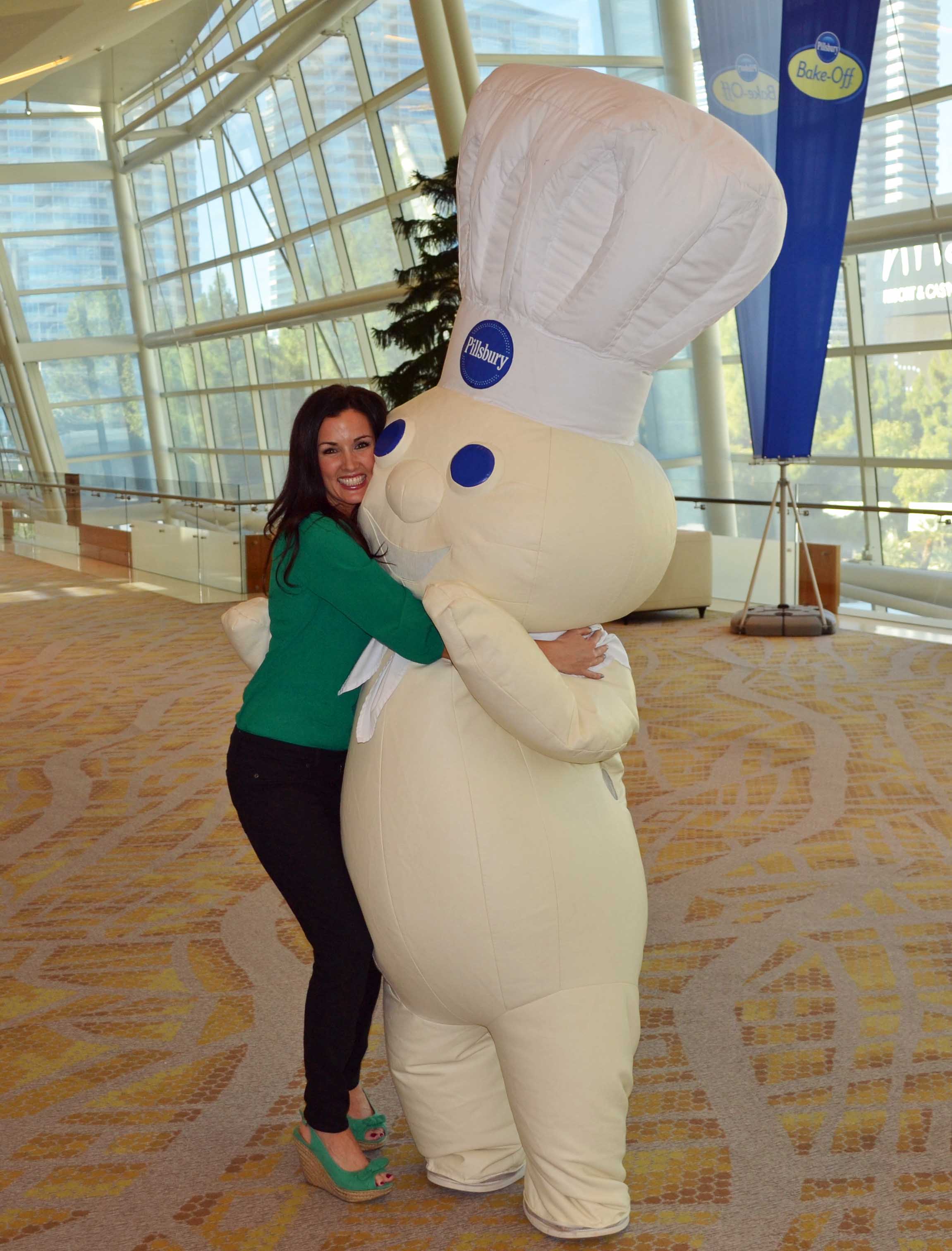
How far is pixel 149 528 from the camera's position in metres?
11.9

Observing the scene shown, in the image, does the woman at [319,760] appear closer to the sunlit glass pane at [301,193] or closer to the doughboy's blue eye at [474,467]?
the doughboy's blue eye at [474,467]

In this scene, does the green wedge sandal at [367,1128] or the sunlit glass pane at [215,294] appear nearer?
the green wedge sandal at [367,1128]

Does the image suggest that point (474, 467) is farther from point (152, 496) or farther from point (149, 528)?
point (152, 496)

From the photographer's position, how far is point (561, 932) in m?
2.18

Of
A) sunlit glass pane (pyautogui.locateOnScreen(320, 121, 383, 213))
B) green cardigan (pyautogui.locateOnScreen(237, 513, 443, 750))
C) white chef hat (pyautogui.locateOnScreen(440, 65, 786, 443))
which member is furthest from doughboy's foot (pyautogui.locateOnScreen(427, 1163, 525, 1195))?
sunlit glass pane (pyautogui.locateOnScreen(320, 121, 383, 213))

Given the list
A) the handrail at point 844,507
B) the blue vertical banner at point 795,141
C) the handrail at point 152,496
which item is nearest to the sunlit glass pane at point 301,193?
the handrail at point 152,496

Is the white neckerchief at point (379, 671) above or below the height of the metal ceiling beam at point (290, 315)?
below

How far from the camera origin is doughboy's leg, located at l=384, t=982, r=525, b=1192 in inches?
92.0

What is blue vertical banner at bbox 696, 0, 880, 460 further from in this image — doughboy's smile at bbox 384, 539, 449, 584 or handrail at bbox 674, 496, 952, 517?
doughboy's smile at bbox 384, 539, 449, 584

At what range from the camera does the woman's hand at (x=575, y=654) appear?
224cm

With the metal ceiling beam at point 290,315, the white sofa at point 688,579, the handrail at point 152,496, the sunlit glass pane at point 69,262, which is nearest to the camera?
the white sofa at point 688,579

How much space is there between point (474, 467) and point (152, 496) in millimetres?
10563

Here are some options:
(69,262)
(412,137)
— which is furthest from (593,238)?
(69,262)

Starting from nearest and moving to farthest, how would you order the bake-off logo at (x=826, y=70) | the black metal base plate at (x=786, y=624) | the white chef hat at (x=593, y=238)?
the white chef hat at (x=593, y=238) < the bake-off logo at (x=826, y=70) < the black metal base plate at (x=786, y=624)
